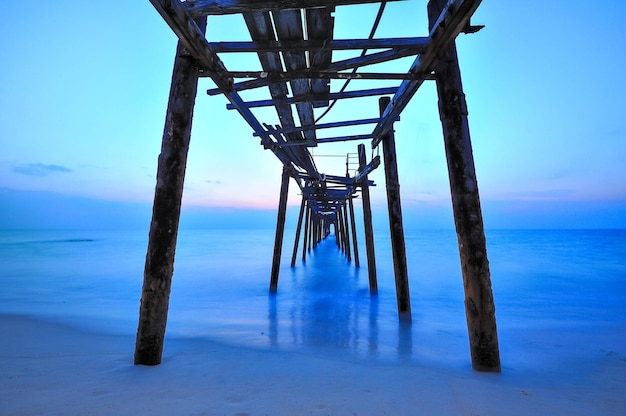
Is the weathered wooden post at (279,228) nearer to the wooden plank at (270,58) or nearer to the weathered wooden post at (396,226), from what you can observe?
the wooden plank at (270,58)

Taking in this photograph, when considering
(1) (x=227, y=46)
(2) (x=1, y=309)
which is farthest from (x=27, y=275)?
(1) (x=227, y=46)

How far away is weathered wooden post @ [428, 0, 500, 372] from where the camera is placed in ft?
7.85

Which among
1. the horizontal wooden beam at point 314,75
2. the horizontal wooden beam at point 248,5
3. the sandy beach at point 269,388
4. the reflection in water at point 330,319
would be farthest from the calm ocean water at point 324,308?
the horizontal wooden beam at point 248,5

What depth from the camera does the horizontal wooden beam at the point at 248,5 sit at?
6.95 feet

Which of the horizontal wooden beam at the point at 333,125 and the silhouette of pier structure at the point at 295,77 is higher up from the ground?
the horizontal wooden beam at the point at 333,125

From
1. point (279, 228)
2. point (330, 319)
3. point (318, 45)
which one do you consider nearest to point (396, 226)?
point (330, 319)

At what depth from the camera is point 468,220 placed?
2.45 metres

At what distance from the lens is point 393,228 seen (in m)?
4.75

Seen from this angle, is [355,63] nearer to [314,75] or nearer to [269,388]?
[314,75]

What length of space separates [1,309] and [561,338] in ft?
35.6

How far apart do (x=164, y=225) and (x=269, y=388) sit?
1.47 m

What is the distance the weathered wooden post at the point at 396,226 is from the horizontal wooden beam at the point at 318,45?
7.65 feet

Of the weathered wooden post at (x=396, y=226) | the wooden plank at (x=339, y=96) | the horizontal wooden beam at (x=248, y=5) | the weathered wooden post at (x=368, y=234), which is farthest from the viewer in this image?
the weathered wooden post at (x=368, y=234)

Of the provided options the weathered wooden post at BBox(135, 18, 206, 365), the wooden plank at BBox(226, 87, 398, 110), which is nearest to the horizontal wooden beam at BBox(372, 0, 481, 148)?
the wooden plank at BBox(226, 87, 398, 110)
